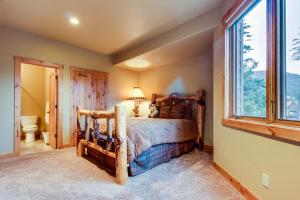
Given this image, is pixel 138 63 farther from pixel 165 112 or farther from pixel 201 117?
pixel 201 117

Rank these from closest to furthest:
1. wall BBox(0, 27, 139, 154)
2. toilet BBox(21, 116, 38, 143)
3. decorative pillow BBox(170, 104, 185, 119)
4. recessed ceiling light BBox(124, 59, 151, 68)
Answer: wall BBox(0, 27, 139, 154) → decorative pillow BBox(170, 104, 185, 119) → recessed ceiling light BBox(124, 59, 151, 68) → toilet BBox(21, 116, 38, 143)

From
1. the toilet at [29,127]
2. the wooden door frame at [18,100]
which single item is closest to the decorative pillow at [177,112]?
the wooden door frame at [18,100]

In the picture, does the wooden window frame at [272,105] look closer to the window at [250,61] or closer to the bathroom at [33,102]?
the window at [250,61]

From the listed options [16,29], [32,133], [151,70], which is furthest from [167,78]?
[32,133]

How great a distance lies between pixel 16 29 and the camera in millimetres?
3340

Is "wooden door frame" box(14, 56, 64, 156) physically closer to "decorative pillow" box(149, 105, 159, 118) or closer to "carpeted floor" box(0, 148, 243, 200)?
"carpeted floor" box(0, 148, 243, 200)

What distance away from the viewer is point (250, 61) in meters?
2.10

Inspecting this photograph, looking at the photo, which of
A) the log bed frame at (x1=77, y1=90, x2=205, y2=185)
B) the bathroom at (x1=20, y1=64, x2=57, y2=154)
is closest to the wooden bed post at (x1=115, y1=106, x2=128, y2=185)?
the log bed frame at (x1=77, y1=90, x2=205, y2=185)

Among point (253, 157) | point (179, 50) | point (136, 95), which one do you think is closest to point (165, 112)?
point (136, 95)

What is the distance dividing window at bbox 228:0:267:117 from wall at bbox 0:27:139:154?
3.31m

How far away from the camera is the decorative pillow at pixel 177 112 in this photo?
3.86 m

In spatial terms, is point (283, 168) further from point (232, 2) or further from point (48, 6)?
point (48, 6)

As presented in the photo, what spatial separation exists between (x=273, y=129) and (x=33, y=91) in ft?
20.0

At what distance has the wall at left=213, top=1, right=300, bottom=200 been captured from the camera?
A: 1331 millimetres
